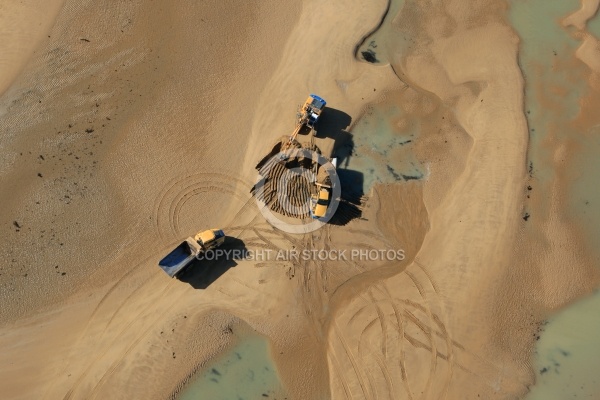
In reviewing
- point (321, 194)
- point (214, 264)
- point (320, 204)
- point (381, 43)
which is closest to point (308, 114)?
point (321, 194)

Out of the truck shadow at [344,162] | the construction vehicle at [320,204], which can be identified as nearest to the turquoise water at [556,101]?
the truck shadow at [344,162]

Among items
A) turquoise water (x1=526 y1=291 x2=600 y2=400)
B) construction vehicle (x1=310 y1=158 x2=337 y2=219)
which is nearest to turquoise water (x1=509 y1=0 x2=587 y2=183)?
turquoise water (x1=526 y1=291 x2=600 y2=400)

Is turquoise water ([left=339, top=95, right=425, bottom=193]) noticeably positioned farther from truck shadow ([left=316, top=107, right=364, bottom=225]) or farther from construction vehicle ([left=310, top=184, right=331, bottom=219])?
construction vehicle ([left=310, top=184, right=331, bottom=219])

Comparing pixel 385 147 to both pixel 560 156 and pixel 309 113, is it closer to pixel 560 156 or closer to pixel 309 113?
pixel 309 113

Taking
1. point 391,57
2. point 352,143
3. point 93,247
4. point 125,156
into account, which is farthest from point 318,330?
point 391,57

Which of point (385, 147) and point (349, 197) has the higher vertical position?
point (385, 147)

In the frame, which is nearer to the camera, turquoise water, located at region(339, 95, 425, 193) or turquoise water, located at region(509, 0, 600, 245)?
turquoise water, located at region(339, 95, 425, 193)
